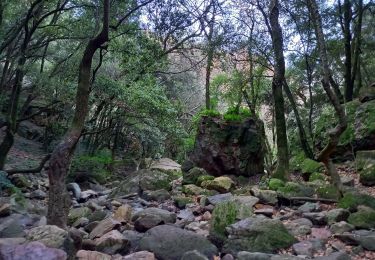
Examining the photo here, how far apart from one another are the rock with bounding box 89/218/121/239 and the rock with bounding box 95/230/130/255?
47 cm

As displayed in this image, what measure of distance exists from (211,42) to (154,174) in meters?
4.37

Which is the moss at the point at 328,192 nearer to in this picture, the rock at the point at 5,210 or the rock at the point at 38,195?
the rock at the point at 5,210

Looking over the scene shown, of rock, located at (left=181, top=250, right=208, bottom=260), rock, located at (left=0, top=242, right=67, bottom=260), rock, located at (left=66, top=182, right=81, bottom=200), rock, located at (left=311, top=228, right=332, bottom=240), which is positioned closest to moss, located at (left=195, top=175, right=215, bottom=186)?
rock, located at (left=66, top=182, right=81, bottom=200)

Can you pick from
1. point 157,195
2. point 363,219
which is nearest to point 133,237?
point 363,219

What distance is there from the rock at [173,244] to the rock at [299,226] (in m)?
1.36

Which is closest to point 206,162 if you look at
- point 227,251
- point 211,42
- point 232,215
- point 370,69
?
point 211,42

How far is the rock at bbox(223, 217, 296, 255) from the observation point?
5.32m

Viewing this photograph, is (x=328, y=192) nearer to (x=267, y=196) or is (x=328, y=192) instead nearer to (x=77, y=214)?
(x=267, y=196)

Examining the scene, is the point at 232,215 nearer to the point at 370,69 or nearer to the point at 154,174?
the point at 154,174

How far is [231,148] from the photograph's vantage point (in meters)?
12.3

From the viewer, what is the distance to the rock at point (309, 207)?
7088 millimetres

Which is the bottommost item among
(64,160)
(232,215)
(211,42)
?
(232,215)

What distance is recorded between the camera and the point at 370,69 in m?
19.5

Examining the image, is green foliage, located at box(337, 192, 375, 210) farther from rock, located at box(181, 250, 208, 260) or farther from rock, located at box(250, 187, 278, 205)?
rock, located at box(181, 250, 208, 260)
